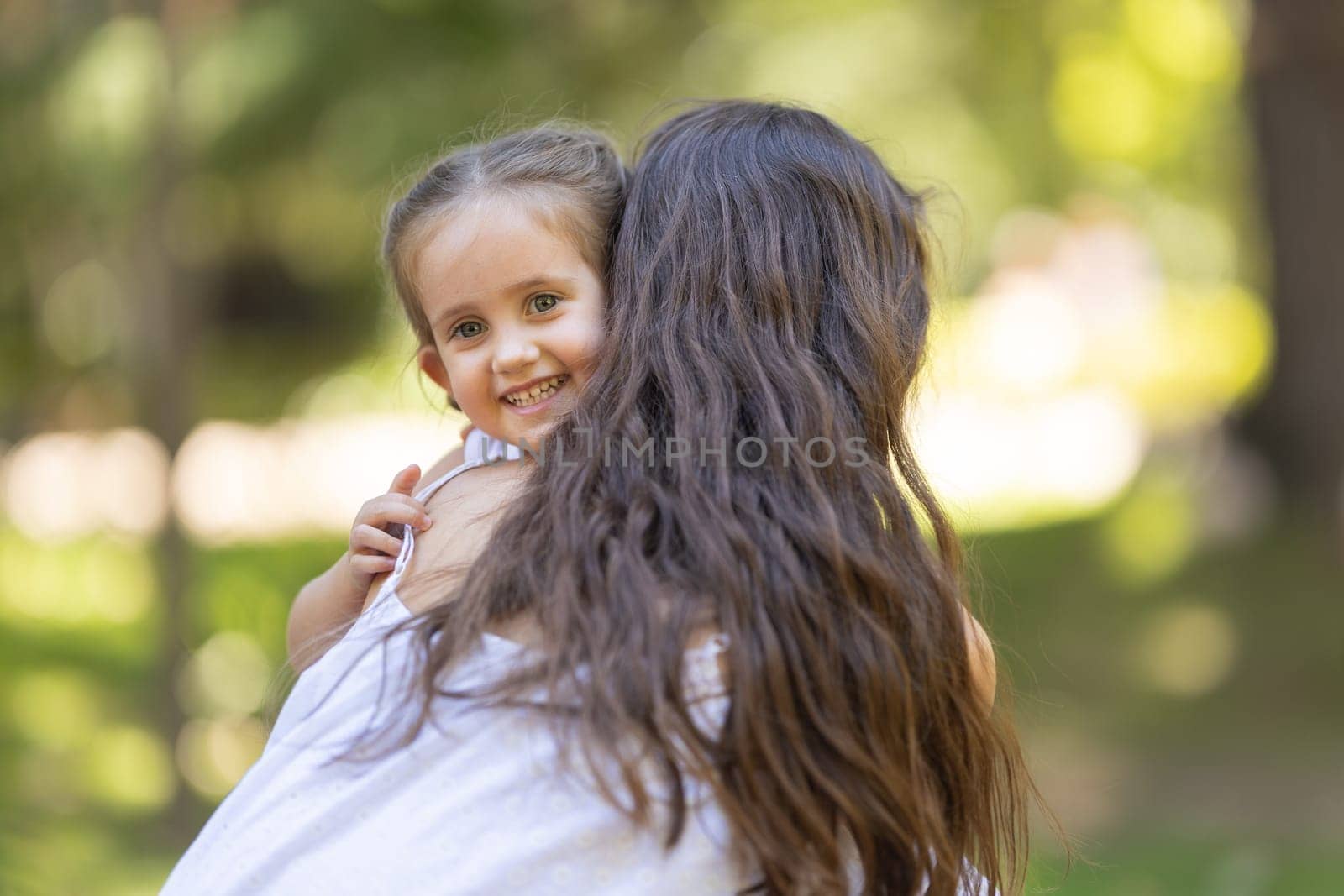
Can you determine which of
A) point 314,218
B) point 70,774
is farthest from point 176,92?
point 314,218

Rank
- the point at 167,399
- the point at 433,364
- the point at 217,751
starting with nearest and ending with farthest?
the point at 433,364, the point at 167,399, the point at 217,751

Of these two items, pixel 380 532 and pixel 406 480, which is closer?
pixel 380 532

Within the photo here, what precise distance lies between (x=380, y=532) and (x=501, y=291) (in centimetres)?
35

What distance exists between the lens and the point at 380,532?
171cm

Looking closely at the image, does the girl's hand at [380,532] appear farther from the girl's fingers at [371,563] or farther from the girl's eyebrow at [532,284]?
the girl's eyebrow at [532,284]

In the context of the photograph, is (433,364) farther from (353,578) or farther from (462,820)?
(462,820)

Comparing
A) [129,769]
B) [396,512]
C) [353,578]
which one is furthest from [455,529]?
[129,769]

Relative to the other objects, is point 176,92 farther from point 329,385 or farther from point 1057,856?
point 329,385

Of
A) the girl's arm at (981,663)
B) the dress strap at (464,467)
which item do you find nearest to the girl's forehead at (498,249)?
the dress strap at (464,467)

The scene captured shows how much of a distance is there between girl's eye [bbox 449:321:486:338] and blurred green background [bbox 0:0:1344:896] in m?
0.34

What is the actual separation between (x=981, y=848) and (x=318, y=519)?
23.8ft

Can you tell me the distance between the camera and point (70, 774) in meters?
4.86

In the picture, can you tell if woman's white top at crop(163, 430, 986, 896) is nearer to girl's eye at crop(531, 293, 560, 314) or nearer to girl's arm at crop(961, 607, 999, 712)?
girl's arm at crop(961, 607, 999, 712)

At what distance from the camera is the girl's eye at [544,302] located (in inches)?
71.6
